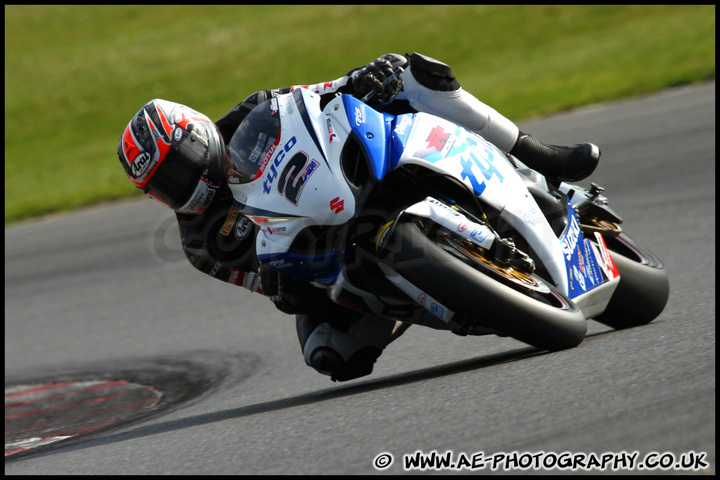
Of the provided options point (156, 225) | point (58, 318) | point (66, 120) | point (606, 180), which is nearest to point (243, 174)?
point (58, 318)

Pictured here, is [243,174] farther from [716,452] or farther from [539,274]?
[716,452]

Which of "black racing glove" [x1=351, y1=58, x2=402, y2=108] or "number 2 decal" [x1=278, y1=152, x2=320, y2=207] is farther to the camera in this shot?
"black racing glove" [x1=351, y1=58, x2=402, y2=108]

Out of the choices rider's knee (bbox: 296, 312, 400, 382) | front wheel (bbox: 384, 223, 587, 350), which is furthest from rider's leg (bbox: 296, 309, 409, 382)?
front wheel (bbox: 384, 223, 587, 350)

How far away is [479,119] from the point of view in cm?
443

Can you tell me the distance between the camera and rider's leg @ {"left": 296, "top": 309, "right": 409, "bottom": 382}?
4492 millimetres

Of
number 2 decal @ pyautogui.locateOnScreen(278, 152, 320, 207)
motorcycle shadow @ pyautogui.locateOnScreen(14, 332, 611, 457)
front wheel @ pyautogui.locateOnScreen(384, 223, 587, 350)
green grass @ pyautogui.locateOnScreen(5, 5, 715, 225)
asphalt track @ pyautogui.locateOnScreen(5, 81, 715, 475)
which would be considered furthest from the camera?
green grass @ pyautogui.locateOnScreen(5, 5, 715, 225)

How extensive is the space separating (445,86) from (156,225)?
22.4ft

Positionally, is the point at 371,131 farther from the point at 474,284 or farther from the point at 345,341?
the point at 345,341

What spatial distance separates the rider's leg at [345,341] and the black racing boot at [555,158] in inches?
39.4

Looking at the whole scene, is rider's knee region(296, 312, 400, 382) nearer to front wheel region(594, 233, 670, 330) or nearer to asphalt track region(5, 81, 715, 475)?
asphalt track region(5, 81, 715, 475)

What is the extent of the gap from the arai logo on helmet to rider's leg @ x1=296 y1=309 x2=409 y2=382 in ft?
3.73

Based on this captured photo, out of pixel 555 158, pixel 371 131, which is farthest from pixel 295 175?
pixel 555 158

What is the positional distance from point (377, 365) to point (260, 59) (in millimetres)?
18806

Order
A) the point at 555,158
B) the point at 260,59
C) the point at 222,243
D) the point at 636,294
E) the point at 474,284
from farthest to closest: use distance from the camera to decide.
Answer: the point at 260,59 < the point at 636,294 < the point at 555,158 < the point at 222,243 < the point at 474,284
